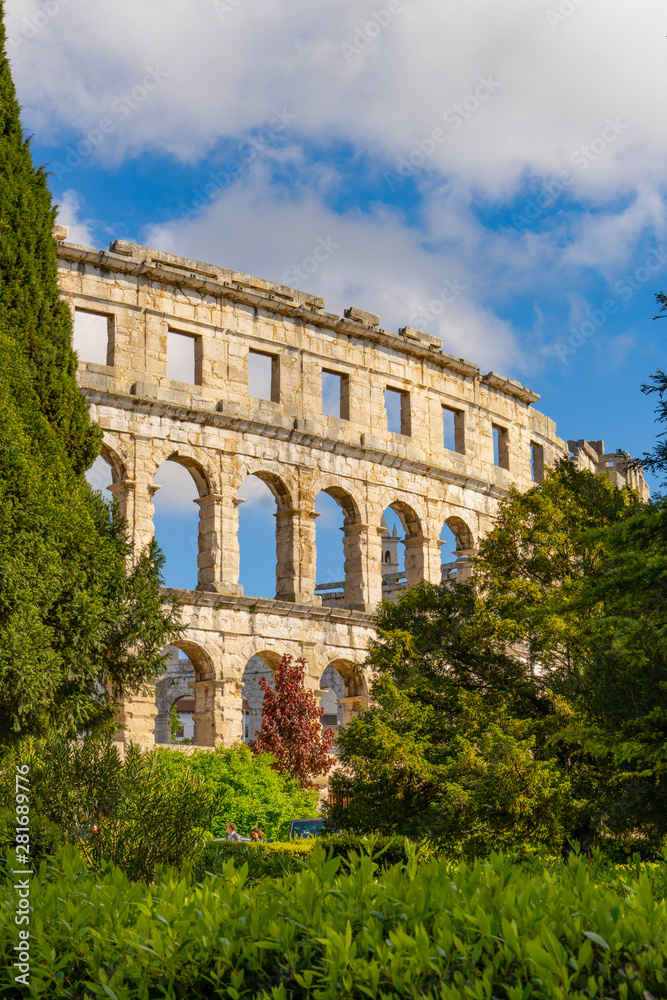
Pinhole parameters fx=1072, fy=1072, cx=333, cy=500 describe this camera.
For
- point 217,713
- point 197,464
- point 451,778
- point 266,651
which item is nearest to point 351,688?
point 266,651

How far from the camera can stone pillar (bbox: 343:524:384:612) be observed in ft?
93.1

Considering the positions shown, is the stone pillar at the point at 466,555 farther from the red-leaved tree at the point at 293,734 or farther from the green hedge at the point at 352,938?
the green hedge at the point at 352,938

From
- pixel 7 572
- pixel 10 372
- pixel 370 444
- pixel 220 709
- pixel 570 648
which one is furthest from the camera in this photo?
pixel 370 444

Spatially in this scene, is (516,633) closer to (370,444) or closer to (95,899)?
(95,899)

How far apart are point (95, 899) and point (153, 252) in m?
23.2

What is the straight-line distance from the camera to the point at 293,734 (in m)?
24.9

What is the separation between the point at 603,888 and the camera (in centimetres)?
494

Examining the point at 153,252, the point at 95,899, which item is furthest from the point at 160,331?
the point at 95,899

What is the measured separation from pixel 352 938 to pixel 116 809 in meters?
3.87

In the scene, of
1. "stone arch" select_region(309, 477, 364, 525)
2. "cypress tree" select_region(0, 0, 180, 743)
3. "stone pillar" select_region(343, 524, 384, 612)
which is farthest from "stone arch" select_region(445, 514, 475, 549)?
"cypress tree" select_region(0, 0, 180, 743)

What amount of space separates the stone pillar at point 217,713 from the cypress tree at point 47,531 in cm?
1070

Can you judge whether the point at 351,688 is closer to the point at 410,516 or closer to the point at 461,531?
the point at 410,516

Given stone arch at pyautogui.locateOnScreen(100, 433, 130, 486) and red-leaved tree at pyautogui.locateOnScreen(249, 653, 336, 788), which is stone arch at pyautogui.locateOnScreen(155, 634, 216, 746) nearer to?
red-leaved tree at pyautogui.locateOnScreen(249, 653, 336, 788)

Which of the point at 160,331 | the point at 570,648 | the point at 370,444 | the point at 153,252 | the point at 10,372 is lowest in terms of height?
the point at 570,648
